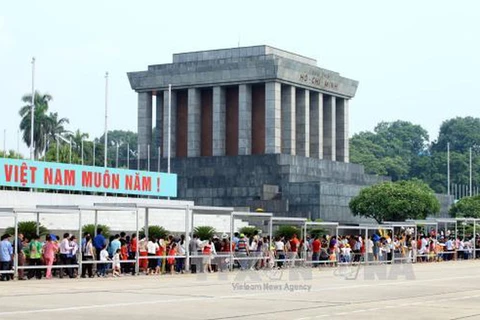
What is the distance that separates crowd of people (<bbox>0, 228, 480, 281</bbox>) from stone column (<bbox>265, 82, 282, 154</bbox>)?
35.5 meters

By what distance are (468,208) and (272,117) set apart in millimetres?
19255

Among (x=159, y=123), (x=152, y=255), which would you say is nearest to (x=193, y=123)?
(x=159, y=123)

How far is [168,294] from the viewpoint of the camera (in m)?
26.0

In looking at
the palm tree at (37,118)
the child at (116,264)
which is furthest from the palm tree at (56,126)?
the child at (116,264)

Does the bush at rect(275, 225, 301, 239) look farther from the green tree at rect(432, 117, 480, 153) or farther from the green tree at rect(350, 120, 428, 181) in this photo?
the green tree at rect(432, 117, 480, 153)

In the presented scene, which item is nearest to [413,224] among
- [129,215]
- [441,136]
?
[129,215]

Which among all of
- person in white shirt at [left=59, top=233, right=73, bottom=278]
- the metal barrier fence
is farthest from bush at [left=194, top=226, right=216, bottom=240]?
person in white shirt at [left=59, top=233, right=73, bottom=278]

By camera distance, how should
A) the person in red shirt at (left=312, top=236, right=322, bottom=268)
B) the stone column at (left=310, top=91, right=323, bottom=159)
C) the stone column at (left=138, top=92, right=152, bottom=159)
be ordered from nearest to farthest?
the person in red shirt at (left=312, top=236, right=322, bottom=268) < the stone column at (left=138, top=92, right=152, bottom=159) < the stone column at (left=310, top=91, right=323, bottom=159)

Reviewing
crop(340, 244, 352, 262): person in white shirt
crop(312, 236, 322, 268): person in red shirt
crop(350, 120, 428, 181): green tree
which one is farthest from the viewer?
crop(350, 120, 428, 181): green tree

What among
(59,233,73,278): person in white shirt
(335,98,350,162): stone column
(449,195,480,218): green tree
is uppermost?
(335,98,350,162): stone column

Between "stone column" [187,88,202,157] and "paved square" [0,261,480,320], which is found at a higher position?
"stone column" [187,88,202,157]

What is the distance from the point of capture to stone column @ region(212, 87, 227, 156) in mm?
91438

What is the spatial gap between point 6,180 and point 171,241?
16.6 metres

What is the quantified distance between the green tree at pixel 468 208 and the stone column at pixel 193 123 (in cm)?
2455
